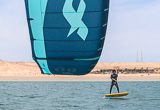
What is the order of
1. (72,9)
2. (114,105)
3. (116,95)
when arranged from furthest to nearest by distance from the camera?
(116,95)
(114,105)
(72,9)

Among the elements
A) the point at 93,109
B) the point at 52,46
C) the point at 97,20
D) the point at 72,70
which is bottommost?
A: the point at 93,109

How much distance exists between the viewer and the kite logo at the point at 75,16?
10.0 m

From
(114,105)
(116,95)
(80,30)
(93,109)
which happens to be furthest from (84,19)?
(116,95)

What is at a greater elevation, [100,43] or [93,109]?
[100,43]

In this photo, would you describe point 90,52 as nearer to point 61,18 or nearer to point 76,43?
point 76,43

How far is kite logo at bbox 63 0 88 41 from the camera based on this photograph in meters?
10.0

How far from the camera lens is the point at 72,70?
10.5 metres

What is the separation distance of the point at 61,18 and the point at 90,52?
1248 millimetres

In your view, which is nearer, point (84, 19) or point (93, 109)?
point (84, 19)

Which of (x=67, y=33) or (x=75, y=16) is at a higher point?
(x=75, y=16)

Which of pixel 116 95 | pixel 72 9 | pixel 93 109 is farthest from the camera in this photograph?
pixel 116 95

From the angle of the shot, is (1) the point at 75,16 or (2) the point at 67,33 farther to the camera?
(2) the point at 67,33

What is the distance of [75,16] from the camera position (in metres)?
10.1

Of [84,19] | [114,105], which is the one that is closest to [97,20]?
[84,19]
